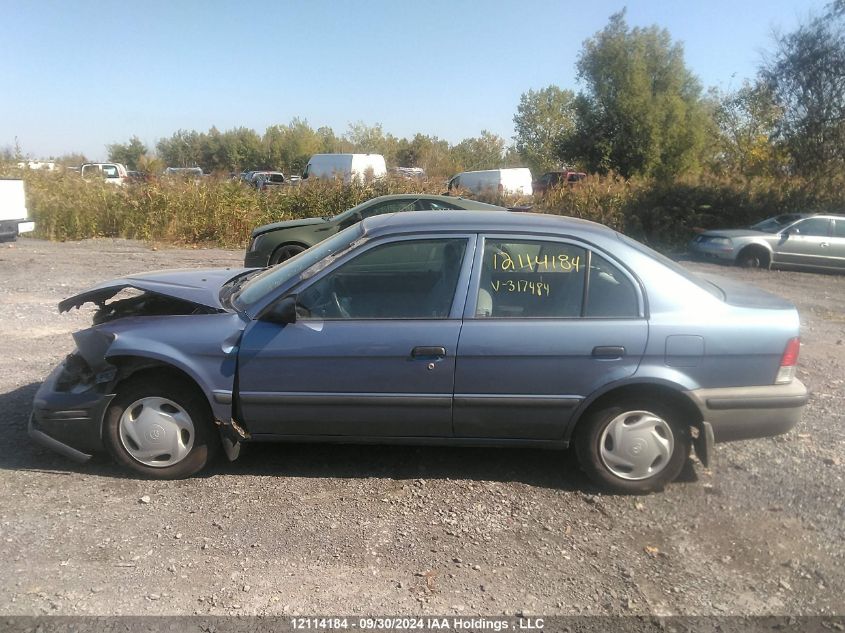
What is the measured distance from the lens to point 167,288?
421 centimetres

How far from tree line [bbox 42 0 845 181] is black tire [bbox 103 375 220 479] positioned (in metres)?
17.0

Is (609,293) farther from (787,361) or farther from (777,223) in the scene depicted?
(777,223)

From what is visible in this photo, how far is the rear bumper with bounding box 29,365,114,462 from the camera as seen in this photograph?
154 inches

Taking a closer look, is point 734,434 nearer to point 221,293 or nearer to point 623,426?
point 623,426

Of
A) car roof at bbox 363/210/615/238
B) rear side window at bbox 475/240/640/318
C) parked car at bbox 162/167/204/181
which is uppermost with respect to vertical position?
parked car at bbox 162/167/204/181

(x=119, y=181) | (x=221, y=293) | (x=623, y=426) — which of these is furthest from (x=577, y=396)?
(x=119, y=181)

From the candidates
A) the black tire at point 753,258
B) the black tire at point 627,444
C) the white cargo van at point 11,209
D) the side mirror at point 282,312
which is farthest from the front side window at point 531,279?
the white cargo van at point 11,209

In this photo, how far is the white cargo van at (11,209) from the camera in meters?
13.9

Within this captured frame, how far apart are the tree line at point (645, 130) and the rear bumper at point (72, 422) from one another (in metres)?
16.9

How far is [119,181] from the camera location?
61.3ft

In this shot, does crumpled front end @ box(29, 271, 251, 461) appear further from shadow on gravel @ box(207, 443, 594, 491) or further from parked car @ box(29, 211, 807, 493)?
shadow on gravel @ box(207, 443, 594, 491)

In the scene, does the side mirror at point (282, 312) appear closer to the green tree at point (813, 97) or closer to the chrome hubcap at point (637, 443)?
the chrome hubcap at point (637, 443)

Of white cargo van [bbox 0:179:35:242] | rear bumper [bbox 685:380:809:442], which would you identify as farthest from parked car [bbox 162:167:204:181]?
rear bumper [bbox 685:380:809:442]

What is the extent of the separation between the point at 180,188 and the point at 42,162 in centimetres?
609
